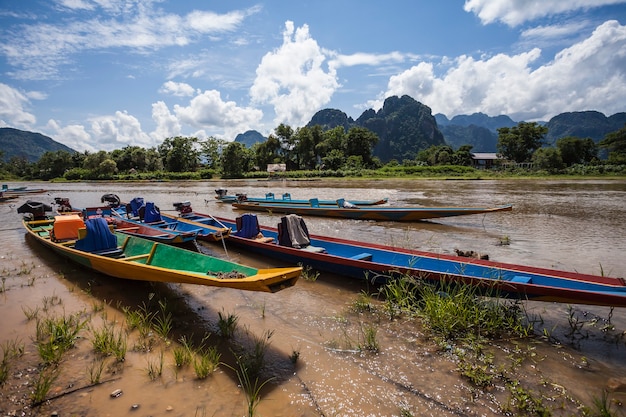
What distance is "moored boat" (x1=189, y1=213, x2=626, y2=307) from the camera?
4750mm

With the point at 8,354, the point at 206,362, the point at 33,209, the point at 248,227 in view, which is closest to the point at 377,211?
the point at 248,227

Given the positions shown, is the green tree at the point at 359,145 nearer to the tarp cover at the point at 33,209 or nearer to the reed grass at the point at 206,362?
the tarp cover at the point at 33,209

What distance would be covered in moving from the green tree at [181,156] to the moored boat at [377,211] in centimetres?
5622

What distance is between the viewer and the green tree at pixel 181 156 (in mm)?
69125

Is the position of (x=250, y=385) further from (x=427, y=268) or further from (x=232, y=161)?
(x=232, y=161)

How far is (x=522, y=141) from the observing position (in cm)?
6328

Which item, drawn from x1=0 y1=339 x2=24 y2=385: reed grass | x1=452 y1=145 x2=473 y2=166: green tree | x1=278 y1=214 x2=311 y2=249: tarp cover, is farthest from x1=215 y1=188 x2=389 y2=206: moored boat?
x1=452 y1=145 x2=473 y2=166: green tree

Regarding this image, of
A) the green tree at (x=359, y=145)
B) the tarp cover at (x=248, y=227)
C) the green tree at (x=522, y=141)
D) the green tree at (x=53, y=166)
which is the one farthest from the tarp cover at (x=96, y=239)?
the green tree at (x=53, y=166)

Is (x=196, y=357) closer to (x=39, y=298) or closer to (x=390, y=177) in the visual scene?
(x=39, y=298)

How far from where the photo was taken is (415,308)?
5992 millimetres

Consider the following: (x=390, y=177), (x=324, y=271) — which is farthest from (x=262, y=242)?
(x=390, y=177)

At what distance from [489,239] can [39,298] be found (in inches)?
517

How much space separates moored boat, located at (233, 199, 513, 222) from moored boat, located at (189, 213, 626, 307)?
6853mm

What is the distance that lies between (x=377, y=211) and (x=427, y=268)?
9192 mm
